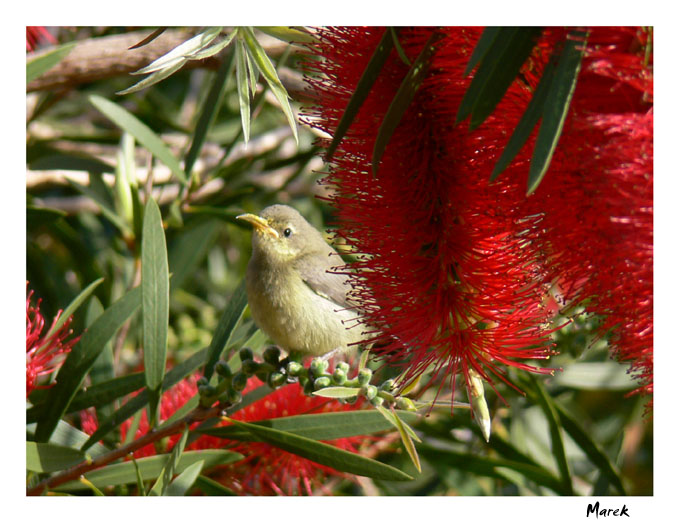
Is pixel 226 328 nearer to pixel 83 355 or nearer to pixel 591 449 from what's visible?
pixel 83 355

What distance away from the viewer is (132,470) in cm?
120

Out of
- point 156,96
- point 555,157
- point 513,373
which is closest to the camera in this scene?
point 555,157

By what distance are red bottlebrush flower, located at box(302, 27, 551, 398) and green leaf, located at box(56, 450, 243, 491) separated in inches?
14.3

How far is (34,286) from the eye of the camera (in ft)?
5.48

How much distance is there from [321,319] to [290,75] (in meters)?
0.54

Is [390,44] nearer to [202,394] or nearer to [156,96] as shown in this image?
[202,394]

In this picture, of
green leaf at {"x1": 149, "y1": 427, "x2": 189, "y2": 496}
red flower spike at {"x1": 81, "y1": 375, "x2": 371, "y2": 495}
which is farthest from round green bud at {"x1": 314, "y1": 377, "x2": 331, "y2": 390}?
red flower spike at {"x1": 81, "y1": 375, "x2": 371, "y2": 495}

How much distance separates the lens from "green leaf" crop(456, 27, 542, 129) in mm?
788

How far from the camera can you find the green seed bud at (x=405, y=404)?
3.61 feet

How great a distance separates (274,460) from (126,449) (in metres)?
0.31

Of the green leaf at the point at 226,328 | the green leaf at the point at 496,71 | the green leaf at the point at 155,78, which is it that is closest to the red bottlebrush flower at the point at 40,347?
the green leaf at the point at 226,328

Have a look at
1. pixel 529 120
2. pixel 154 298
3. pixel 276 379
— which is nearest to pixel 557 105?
pixel 529 120

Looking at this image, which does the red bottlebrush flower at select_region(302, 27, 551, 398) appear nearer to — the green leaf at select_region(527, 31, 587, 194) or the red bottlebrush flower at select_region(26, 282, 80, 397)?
the green leaf at select_region(527, 31, 587, 194)
